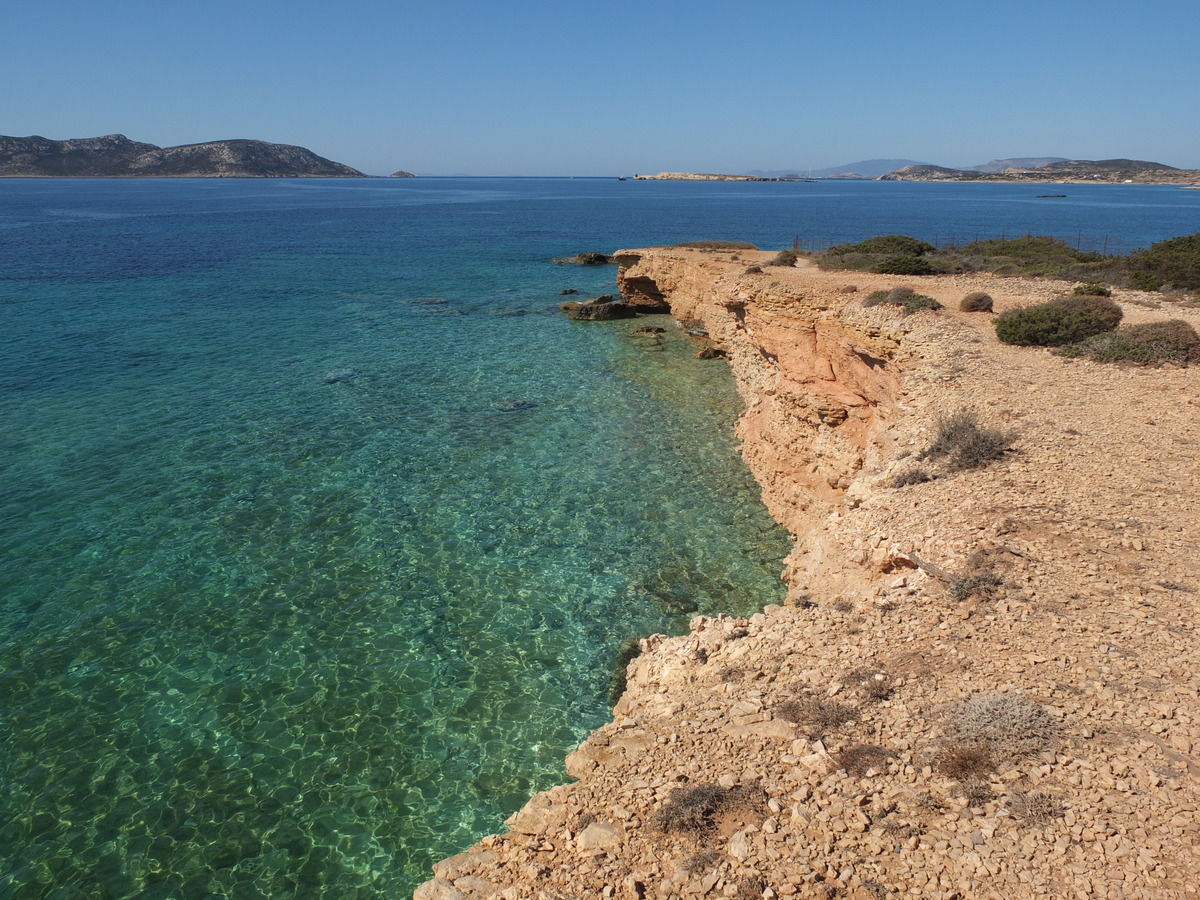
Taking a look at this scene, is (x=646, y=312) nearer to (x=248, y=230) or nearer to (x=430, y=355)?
(x=430, y=355)

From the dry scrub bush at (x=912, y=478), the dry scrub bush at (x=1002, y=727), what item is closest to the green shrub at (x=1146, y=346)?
the dry scrub bush at (x=912, y=478)

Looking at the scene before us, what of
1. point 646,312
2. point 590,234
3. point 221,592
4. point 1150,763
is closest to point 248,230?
point 590,234

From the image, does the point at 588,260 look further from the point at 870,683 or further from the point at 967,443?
the point at 870,683

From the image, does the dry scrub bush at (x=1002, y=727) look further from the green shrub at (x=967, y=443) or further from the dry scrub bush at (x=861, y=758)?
the green shrub at (x=967, y=443)

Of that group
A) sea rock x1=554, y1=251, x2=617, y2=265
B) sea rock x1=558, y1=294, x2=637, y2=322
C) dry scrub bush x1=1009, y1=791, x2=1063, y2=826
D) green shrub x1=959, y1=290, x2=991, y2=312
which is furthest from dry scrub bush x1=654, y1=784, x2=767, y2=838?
sea rock x1=554, y1=251, x2=617, y2=265

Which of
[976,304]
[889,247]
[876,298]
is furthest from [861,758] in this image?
[889,247]

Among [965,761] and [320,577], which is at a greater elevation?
[965,761]

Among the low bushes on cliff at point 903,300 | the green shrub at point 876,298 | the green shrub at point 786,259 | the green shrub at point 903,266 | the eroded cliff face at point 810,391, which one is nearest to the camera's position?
the eroded cliff face at point 810,391

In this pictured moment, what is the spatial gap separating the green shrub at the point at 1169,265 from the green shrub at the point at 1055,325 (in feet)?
33.7

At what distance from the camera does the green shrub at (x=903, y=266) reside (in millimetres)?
27062

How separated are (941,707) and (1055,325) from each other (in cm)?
1455

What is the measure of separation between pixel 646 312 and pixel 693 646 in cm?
3359

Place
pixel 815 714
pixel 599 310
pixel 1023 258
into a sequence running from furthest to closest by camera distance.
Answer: pixel 599 310 → pixel 1023 258 → pixel 815 714

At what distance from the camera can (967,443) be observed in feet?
39.0
